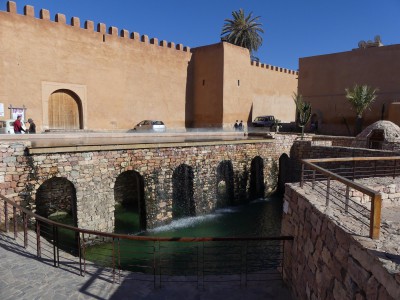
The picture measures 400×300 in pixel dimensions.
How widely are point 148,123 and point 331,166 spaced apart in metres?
12.2

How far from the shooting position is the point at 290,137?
19688 millimetres

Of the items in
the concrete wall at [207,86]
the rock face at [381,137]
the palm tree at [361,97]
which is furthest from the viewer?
the concrete wall at [207,86]

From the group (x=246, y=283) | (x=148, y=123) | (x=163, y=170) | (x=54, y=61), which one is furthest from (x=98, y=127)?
(x=246, y=283)

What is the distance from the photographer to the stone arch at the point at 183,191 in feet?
48.0

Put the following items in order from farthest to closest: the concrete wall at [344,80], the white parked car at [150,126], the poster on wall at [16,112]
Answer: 1. the concrete wall at [344,80]
2. the white parked car at [150,126]
3. the poster on wall at [16,112]

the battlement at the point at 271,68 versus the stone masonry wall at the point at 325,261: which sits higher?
the battlement at the point at 271,68

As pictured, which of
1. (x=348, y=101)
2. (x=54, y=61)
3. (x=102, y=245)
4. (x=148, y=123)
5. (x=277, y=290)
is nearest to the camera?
(x=277, y=290)

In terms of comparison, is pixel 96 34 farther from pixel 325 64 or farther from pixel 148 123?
pixel 325 64

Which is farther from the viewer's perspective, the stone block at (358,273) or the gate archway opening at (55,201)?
the gate archway opening at (55,201)

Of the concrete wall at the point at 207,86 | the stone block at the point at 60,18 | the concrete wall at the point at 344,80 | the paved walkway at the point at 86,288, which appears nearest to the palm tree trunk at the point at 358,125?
the concrete wall at the point at 344,80

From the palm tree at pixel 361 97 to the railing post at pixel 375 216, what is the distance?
20658mm

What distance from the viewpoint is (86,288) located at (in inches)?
227

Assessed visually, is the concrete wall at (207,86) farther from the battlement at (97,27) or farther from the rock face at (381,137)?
the rock face at (381,137)

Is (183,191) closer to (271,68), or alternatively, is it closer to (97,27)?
(97,27)
